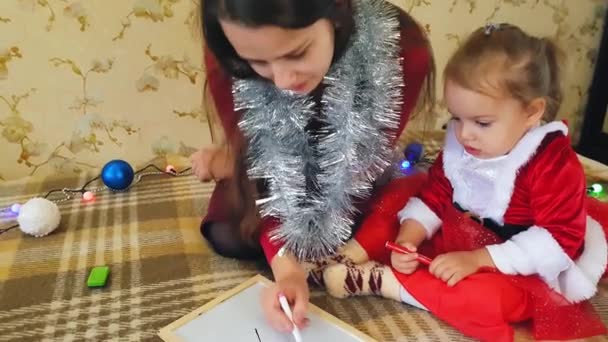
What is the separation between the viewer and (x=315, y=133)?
94cm

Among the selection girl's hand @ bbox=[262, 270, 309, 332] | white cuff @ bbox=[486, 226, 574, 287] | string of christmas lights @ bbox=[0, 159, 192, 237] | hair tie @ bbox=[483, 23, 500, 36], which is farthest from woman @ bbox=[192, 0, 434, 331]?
string of christmas lights @ bbox=[0, 159, 192, 237]

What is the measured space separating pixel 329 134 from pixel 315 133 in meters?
0.02

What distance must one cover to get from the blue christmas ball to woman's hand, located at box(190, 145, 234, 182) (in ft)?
1.15

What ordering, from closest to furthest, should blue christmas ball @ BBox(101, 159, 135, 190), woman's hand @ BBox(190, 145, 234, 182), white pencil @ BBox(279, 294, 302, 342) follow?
1. white pencil @ BBox(279, 294, 302, 342)
2. woman's hand @ BBox(190, 145, 234, 182)
3. blue christmas ball @ BBox(101, 159, 135, 190)

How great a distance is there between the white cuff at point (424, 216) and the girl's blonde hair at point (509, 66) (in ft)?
0.81

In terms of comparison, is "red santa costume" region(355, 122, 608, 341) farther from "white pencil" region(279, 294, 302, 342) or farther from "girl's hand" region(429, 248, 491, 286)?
"white pencil" region(279, 294, 302, 342)

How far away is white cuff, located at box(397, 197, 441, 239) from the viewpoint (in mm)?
1041

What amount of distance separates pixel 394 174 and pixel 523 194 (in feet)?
0.83

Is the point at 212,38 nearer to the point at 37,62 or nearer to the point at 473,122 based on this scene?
the point at 473,122

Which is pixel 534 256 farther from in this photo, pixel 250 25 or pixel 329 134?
pixel 250 25

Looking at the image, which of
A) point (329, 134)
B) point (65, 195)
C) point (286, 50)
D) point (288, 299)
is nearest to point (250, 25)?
point (286, 50)

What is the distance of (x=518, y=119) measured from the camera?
36.4 inches

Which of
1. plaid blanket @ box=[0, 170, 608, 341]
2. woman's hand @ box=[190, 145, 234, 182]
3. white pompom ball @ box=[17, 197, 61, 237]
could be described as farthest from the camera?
white pompom ball @ box=[17, 197, 61, 237]

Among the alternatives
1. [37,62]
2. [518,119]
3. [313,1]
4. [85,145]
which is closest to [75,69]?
[37,62]
